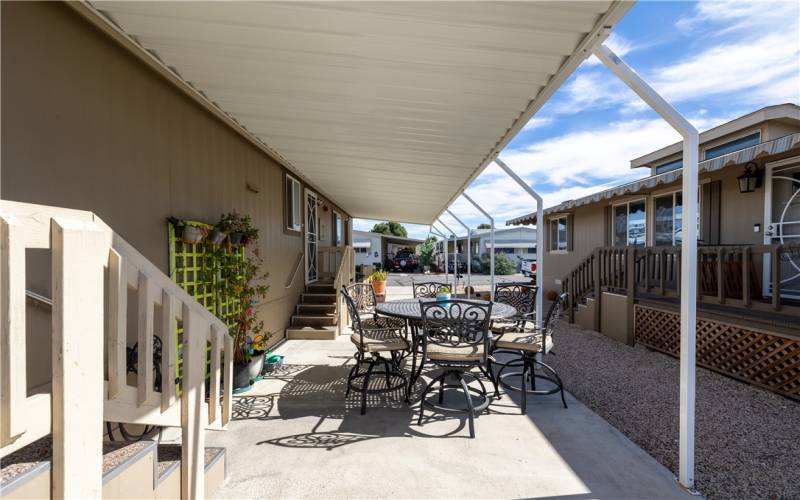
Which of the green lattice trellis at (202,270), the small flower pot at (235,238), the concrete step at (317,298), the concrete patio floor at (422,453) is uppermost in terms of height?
the small flower pot at (235,238)

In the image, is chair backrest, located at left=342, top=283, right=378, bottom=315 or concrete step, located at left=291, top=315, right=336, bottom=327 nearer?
chair backrest, located at left=342, top=283, right=378, bottom=315

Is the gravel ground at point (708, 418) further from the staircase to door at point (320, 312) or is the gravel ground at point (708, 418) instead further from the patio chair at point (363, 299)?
the staircase to door at point (320, 312)

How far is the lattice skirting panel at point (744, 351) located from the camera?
3.45m

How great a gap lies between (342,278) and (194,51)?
15.1ft

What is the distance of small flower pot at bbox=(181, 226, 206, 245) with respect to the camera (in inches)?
119

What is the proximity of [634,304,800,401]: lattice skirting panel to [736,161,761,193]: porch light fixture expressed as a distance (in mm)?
2340

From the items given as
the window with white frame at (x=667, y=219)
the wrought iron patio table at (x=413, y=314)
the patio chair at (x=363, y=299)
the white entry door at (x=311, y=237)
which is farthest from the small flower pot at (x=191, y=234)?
the window with white frame at (x=667, y=219)

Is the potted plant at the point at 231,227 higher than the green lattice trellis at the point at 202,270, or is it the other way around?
the potted plant at the point at 231,227

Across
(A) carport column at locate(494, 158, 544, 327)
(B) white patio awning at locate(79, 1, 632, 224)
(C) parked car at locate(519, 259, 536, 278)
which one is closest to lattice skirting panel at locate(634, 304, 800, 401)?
(A) carport column at locate(494, 158, 544, 327)

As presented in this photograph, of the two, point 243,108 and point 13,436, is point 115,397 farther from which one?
point 243,108

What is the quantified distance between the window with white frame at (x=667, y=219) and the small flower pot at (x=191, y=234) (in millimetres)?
7632

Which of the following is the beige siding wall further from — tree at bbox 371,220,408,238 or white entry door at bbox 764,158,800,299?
tree at bbox 371,220,408,238

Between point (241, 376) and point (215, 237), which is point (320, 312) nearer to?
point (241, 376)

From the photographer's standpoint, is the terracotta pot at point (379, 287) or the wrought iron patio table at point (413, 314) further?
the terracotta pot at point (379, 287)
